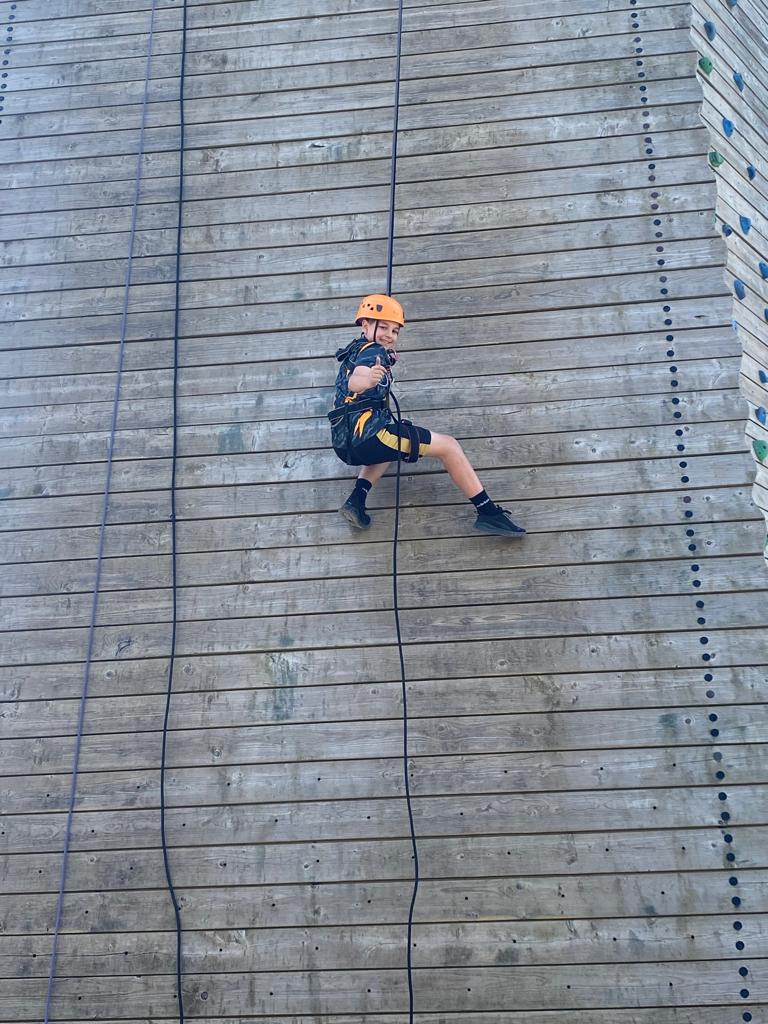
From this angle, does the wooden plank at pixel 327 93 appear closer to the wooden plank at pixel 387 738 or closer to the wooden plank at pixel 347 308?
the wooden plank at pixel 347 308

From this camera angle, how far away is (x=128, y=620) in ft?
15.2

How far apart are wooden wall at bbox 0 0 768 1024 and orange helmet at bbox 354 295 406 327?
0.50 meters

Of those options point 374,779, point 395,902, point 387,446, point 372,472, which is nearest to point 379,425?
point 387,446

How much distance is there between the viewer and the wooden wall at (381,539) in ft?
13.2

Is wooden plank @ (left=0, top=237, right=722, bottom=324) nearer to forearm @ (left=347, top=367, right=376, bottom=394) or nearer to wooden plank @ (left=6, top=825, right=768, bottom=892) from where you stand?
forearm @ (left=347, top=367, right=376, bottom=394)

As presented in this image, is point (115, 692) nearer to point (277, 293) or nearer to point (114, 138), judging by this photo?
point (277, 293)

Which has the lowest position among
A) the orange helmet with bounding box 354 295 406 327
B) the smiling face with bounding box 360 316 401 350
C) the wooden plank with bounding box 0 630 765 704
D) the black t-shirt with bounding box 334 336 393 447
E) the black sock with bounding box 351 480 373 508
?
the wooden plank with bounding box 0 630 765 704

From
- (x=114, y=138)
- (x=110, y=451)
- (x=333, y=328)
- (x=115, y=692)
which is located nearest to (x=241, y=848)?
(x=115, y=692)

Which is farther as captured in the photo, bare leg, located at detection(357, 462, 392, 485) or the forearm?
bare leg, located at detection(357, 462, 392, 485)

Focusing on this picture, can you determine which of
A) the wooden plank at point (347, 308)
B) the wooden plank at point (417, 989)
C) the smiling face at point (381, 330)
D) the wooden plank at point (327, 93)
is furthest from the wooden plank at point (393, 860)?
the wooden plank at point (327, 93)

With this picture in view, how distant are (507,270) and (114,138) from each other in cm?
221

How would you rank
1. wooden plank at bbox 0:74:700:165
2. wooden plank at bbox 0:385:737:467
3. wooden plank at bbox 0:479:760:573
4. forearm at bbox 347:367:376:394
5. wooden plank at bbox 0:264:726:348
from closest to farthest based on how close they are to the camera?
forearm at bbox 347:367:376:394 → wooden plank at bbox 0:479:760:573 → wooden plank at bbox 0:385:737:467 → wooden plank at bbox 0:264:726:348 → wooden plank at bbox 0:74:700:165

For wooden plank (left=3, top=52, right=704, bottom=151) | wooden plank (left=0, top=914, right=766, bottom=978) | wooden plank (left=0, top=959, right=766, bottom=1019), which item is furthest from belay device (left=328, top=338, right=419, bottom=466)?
wooden plank (left=0, top=959, right=766, bottom=1019)

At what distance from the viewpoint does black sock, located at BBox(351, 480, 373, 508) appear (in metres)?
4.54
